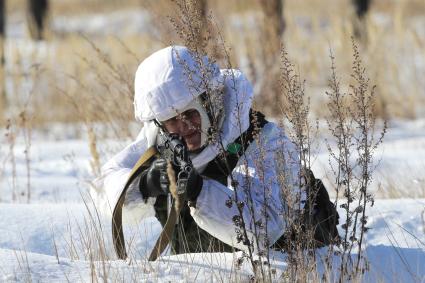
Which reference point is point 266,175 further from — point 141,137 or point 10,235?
point 10,235

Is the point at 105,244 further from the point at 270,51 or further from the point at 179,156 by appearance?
the point at 270,51

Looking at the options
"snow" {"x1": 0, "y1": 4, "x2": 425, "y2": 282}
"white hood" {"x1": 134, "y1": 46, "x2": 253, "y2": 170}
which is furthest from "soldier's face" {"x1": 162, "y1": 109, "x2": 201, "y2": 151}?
"snow" {"x1": 0, "y1": 4, "x2": 425, "y2": 282}

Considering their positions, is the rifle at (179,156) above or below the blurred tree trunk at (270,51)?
below

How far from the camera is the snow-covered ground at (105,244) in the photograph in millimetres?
2549

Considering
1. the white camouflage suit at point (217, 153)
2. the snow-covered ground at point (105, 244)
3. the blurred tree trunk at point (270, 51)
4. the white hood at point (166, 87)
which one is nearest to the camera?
the snow-covered ground at point (105, 244)

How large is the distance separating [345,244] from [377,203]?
4.07 feet

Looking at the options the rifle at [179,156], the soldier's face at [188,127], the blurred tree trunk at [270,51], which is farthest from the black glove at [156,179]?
the blurred tree trunk at [270,51]

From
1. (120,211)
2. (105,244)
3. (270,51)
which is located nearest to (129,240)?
(105,244)

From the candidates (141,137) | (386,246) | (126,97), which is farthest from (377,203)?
(126,97)

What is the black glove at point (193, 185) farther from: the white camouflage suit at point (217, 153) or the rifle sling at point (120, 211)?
the rifle sling at point (120, 211)

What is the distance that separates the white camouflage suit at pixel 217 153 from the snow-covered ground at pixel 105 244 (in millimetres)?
120

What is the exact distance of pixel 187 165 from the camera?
101 inches

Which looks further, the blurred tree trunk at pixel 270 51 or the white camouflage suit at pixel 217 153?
the blurred tree trunk at pixel 270 51

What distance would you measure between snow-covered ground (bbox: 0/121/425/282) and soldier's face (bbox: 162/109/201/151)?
36 cm
